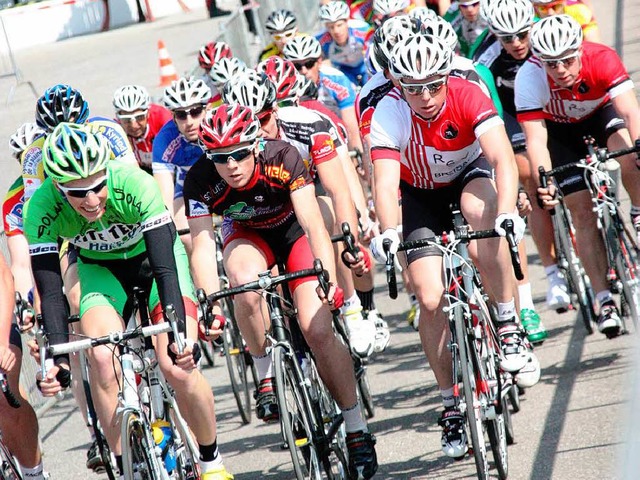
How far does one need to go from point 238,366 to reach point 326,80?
3.97m

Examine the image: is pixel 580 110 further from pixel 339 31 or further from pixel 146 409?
pixel 339 31

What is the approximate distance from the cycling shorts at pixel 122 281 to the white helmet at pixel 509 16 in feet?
11.8

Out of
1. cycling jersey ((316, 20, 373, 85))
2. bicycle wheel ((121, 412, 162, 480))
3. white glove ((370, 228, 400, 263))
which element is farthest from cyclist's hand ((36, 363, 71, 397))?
cycling jersey ((316, 20, 373, 85))

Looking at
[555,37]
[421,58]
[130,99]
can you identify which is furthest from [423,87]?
[130,99]

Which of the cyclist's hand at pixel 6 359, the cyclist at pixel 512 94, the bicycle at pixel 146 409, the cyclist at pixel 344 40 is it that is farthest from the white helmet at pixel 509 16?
the cyclist at pixel 344 40

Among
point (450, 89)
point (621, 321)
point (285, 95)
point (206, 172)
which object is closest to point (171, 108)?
point (285, 95)

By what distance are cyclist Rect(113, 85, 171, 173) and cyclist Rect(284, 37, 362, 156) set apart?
139 cm

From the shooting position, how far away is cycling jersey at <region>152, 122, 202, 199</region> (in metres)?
9.53

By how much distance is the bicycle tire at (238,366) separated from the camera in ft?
29.2

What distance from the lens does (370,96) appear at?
8375 mm

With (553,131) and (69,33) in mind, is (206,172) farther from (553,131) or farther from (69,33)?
(69,33)

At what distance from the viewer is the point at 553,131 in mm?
8695

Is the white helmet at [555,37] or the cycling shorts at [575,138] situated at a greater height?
the white helmet at [555,37]

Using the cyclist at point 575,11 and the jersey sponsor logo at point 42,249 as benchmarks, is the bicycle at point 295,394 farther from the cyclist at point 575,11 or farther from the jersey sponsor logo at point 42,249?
the cyclist at point 575,11
